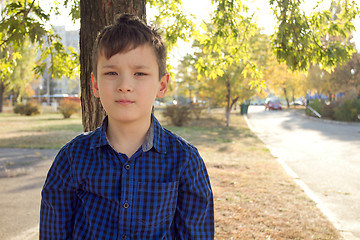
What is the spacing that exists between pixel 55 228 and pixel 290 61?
356 cm

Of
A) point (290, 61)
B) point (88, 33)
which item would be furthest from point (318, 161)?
point (88, 33)

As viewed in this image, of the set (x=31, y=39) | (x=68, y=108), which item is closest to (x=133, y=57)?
(x=31, y=39)

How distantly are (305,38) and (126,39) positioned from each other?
3.39m

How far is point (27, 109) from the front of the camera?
30328 mm

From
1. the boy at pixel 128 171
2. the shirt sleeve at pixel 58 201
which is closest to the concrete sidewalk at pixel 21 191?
the shirt sleeve at pixel 58 201

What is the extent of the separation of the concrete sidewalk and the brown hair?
115 inches

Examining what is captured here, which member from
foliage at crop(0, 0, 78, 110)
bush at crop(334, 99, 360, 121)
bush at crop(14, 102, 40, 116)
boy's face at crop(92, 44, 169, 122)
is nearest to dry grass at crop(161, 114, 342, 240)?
boy's face at crop(92, 44, 169, 122)

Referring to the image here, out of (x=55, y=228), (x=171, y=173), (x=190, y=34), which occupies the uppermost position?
(x=190, y=34)

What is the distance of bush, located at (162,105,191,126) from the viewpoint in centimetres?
1936

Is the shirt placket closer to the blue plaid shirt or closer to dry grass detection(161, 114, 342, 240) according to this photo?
the blue plaid shirt

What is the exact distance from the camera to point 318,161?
920 centimetres

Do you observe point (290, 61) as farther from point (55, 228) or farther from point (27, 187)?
point (27, 187)

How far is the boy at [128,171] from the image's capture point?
1.66 m

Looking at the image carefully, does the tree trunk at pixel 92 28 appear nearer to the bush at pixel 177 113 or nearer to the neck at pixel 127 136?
the neck at pixel 127 136
